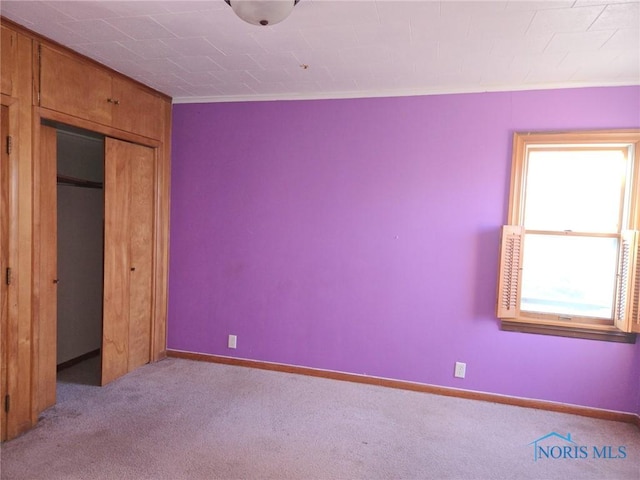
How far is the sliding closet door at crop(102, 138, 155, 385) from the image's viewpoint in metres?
3.08

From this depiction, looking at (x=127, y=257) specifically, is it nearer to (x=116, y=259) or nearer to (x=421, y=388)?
(x=116, y=259)

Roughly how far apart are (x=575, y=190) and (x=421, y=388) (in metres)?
1.95

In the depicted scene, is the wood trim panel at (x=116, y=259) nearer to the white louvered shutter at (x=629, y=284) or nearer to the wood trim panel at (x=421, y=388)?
the wood trim panel at (x=421, y=388)

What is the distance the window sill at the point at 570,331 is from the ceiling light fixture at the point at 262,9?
261 centimetres

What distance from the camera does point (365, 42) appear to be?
2.30 metres

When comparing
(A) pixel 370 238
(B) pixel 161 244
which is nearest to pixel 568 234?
(A) pixel 370 238

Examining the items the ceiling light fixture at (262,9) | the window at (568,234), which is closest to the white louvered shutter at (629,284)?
the window at (568,234)

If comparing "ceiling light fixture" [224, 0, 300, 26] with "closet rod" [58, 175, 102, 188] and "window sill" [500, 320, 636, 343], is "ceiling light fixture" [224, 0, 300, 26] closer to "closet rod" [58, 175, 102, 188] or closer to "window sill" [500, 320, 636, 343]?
"closet rod" [58, 175, 102, 188]

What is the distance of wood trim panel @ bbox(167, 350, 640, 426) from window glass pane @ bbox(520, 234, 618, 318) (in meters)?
0.70

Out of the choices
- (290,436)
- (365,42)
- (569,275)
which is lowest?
(290,436)

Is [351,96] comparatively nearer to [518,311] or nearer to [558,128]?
[558,128]

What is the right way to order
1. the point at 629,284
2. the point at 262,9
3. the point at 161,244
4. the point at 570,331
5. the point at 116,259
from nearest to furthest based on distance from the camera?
the point at 262,9, the point at 629,284, the point at 570,331, the point at 116,259, the point at 161,244

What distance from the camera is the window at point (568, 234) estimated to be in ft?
9.14

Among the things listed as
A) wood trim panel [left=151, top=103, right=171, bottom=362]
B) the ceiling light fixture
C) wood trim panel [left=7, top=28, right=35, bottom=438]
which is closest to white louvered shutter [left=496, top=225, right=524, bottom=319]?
the ceiling light fixture
